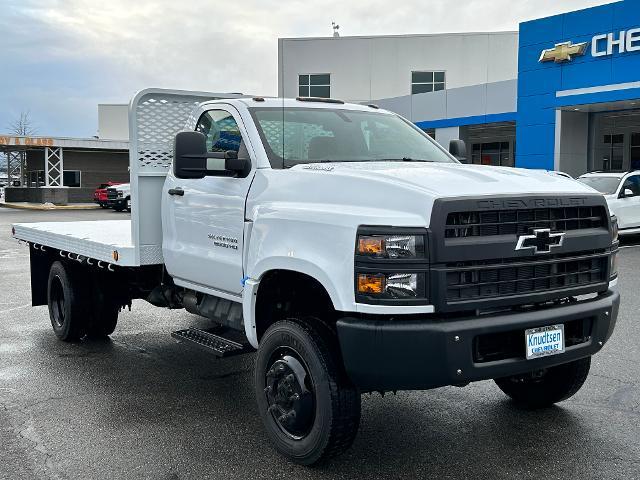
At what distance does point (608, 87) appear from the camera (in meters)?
22.3

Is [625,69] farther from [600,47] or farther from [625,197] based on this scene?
[625,197]

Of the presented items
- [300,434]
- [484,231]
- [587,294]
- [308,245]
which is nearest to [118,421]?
[300,434]

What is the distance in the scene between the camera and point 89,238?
6516mm

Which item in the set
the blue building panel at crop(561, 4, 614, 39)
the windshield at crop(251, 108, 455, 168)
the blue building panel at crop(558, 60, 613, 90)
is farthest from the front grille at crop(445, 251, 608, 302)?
the blue building panel at crop(561, 4, 614, 39)

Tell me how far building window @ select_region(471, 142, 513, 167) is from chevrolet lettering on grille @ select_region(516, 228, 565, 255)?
33976 mm

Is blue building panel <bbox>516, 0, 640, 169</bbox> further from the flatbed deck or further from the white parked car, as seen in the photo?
the flatbed deck

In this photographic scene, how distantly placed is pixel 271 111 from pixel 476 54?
39899 mm

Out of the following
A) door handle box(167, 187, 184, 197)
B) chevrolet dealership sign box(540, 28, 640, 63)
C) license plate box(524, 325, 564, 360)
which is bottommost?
license plate box(524, 325, 564, 360)

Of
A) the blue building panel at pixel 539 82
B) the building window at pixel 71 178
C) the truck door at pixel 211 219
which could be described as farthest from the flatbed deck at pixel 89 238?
the building window at pixel 71 178

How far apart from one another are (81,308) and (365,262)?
4.31m

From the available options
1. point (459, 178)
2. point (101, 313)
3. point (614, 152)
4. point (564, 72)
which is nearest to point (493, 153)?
point (614, 152)

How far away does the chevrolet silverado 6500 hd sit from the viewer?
3.55 metres

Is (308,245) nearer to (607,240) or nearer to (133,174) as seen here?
(607,240)

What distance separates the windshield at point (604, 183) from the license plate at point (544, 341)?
44.0 ft
